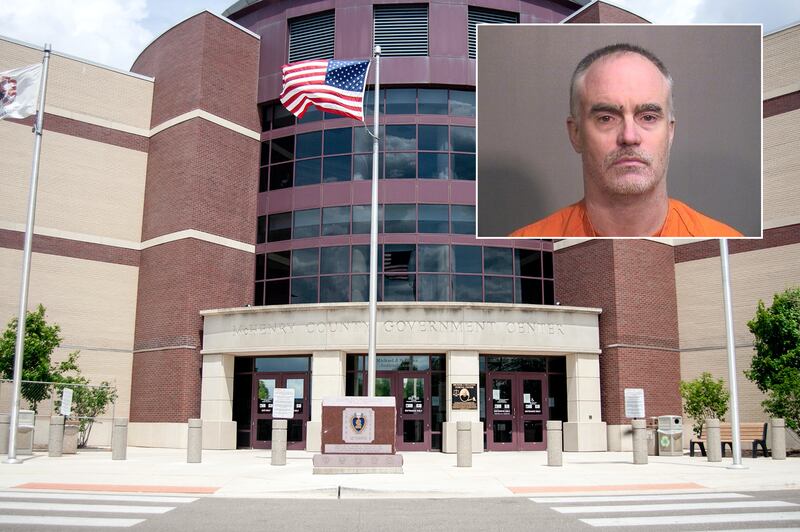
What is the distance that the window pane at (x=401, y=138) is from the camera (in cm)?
3136

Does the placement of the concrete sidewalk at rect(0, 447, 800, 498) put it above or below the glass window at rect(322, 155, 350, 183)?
below

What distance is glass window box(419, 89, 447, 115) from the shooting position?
31812 mm

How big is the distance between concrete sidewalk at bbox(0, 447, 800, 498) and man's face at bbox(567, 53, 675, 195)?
321 inches

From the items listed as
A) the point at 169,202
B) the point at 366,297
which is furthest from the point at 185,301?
the point at 366,297

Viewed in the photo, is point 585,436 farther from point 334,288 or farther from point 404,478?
point 404,478

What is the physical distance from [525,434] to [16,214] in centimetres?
2185

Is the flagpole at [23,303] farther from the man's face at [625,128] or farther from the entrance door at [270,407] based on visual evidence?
the man's face at [625,128]

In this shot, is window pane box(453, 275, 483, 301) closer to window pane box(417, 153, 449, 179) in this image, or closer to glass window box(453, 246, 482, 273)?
glass window box(453, 246, 482, 273)

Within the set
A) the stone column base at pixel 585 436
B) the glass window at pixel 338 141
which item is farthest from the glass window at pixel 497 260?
the glass window at pixel 338 141

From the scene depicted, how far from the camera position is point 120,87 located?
33.9 m

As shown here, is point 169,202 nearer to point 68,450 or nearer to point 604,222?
point 68,450

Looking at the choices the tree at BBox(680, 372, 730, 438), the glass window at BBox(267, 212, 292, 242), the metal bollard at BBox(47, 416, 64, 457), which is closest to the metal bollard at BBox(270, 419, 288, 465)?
the metal bollard at BBox(47, 416, 64, 457)

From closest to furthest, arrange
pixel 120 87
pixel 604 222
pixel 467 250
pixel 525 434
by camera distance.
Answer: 1. pixel 604 222
2. pixel 525 434
3. pixel 467 250
4. pixel 120 87

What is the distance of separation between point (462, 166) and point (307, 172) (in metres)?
6.64
